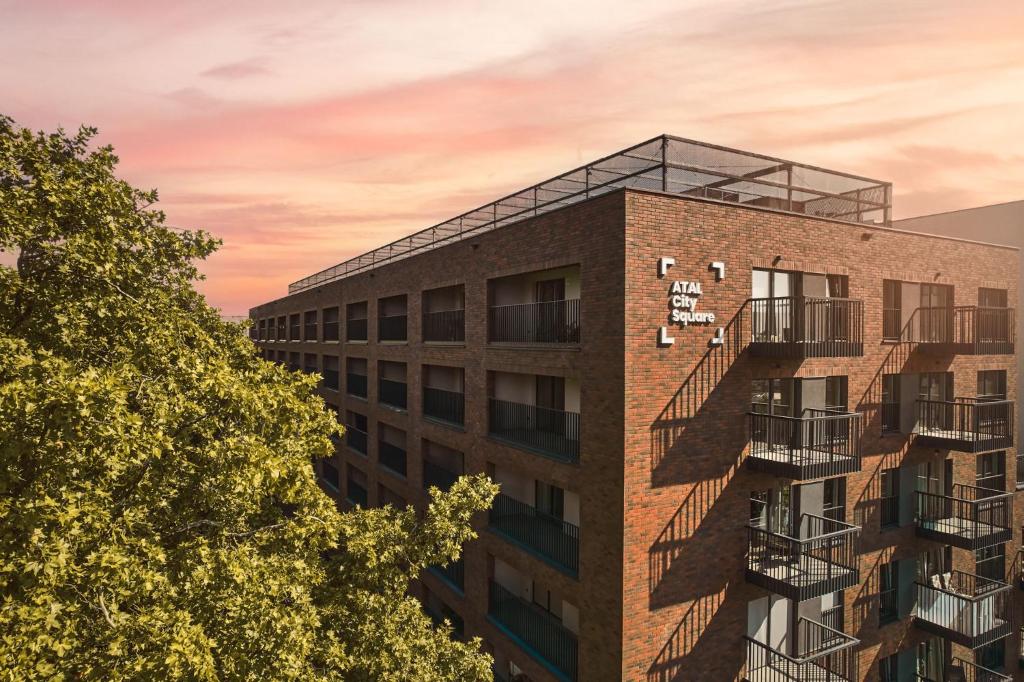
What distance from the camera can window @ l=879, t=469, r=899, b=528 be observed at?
18.2m

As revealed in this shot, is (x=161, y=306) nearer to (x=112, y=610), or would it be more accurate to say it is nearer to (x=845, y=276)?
(x=112, y=610)

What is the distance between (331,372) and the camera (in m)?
35.2

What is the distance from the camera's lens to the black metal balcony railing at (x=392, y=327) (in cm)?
2492

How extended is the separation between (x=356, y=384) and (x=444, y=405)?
35.5 feet

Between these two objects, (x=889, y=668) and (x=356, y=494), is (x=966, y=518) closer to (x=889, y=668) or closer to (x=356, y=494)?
(x=889, y=668)

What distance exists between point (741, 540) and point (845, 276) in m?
8.14

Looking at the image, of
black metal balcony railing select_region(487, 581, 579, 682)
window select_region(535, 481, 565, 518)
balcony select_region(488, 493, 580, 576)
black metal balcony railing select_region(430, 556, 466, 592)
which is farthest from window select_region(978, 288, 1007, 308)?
black metal balcony railing select_region(430, 556, 466, 592)

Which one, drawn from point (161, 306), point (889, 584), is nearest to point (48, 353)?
point (161, 306)

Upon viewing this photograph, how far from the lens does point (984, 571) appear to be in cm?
2097

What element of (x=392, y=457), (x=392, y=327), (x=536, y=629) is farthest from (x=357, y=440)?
(x=536, y=629)

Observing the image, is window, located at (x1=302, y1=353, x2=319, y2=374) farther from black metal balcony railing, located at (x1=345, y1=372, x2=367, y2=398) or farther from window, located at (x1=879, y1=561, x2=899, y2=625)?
window, located at (x1=879, y1=561, x2=899, y2=625)

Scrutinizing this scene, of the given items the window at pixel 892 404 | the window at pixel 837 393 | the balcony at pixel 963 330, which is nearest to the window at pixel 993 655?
the window at pixel 892 404

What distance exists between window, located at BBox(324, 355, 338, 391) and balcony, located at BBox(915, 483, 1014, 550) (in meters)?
28.6

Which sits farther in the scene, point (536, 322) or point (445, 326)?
point (445, 326)
